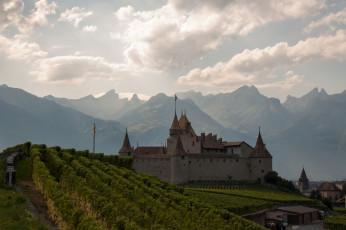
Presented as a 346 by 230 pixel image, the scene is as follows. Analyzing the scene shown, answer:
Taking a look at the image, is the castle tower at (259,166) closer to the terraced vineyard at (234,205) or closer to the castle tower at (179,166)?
the castle tower at (179,166)

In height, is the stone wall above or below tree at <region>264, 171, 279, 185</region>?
above

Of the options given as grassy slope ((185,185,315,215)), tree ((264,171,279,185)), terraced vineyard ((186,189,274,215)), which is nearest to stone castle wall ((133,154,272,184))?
tree ((264,171,279,185))

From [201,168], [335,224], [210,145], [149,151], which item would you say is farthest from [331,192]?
[335,224]

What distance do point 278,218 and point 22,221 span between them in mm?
47995

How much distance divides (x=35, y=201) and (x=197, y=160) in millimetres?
67859

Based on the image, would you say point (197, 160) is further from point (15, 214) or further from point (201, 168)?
point (15, 214)

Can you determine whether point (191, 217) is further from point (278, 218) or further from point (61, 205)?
point (278, 218)

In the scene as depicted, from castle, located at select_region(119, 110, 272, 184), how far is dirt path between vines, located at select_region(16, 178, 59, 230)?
56353mm

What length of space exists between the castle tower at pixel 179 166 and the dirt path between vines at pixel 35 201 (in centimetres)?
5506

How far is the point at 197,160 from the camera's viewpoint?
93.6 metres

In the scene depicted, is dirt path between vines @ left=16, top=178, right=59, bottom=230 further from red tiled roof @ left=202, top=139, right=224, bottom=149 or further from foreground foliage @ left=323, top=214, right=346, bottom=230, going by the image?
red tiled roof @ left=202, top=139, right=224, bottom=149

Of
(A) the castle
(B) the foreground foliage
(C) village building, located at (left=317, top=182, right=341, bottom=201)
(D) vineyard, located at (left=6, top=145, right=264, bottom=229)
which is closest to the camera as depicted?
(D) vineyard, located at (left=6, top=145, right=264, bottom=229)

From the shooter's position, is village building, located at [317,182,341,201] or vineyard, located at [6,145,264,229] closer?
vineyard, located at [6,145,264,229]

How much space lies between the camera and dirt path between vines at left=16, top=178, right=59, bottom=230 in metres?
23.1
